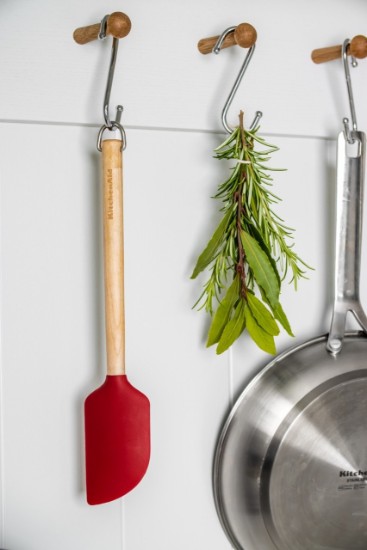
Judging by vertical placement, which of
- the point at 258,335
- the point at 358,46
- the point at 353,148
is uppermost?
the point at 358,46

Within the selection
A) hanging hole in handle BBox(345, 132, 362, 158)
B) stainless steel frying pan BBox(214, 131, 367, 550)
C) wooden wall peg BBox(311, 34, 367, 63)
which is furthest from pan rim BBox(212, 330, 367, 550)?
wooden wall peg BBox(311, 34, 367, 63)

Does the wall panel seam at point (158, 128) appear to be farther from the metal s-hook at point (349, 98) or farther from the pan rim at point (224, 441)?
the pan rim at point (224, 441)

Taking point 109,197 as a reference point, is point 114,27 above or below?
above

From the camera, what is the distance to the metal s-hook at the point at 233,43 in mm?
734

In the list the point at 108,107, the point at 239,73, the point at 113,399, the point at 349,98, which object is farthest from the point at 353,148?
the point at 113,399

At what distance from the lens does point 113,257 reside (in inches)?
27.8

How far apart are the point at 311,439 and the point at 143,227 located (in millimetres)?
306

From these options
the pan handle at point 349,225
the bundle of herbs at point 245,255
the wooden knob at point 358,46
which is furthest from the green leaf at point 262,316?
the wooden knob at point 358,46

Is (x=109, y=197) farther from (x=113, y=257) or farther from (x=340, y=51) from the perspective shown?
(x=340, y=51)

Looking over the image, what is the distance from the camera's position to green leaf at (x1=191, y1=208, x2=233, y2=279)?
0.76 meters

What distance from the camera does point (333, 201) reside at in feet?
2.86

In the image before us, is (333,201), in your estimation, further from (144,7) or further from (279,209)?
(144,7)

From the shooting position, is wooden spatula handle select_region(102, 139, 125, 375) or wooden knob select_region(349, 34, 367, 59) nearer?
wooden spatula handle select_region(102, 139, 125, 375)

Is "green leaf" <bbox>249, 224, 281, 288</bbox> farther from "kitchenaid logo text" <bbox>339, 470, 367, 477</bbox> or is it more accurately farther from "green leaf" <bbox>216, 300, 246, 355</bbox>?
"kitchenaid logo text" <bbox>339, 470, 367, 477</bbox>
